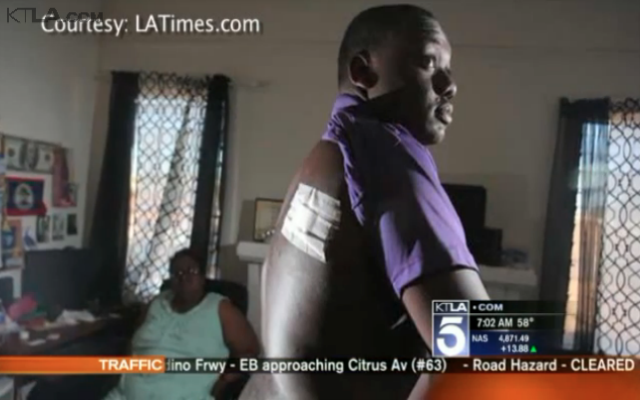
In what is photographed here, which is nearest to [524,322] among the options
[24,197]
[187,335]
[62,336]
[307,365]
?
[307,365]

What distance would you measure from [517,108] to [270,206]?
0.56 metres

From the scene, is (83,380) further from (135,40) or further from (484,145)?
(484,145)

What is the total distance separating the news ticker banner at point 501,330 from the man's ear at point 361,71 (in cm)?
49

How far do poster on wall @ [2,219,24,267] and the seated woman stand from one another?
11.7 inches

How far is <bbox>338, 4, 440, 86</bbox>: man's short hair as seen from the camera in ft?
3.86

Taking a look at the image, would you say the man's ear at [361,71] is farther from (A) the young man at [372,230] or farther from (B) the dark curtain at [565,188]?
(B) the dark curtain at [565,188]

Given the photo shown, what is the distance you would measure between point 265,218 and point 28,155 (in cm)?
52

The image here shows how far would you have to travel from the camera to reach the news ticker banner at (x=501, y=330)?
1.17 meters

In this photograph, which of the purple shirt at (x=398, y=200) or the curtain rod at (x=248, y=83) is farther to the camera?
the curtain rod at (x=248, y=83)

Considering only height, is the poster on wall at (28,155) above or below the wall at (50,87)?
below

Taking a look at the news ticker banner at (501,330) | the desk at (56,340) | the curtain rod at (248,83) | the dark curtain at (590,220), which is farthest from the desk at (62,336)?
the dark curtain at (590,220)

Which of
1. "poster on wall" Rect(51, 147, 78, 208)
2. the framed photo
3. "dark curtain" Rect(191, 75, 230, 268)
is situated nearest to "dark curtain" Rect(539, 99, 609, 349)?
the framed photo

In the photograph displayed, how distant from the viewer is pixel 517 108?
1.21m

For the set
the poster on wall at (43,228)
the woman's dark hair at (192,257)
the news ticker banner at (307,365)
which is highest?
the poster on wall at (43,228)
